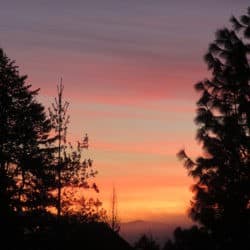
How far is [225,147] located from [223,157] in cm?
45

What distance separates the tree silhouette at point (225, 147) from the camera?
27297mm

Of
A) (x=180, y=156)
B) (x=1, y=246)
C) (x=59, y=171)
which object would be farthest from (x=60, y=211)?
(x=180, y=156)

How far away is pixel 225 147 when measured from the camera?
2800cm

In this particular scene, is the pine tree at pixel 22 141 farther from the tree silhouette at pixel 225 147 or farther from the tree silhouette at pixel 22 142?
the tree silhouette at pixel 225 147

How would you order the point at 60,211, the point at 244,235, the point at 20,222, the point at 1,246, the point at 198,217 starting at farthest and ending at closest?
the point at 60,211 < the point at 20,222 < the point at 1,246 < the point at 198,217 < the point at 244,235

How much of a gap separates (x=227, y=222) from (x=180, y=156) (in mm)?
3959

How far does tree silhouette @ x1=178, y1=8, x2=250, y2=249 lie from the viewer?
89.6 feet

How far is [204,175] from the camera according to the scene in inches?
1133

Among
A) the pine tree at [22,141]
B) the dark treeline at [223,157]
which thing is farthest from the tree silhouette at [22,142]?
the dark treeline at [223,157]

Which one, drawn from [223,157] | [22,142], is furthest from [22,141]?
[223,157]

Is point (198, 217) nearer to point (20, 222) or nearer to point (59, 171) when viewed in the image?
point (20, 222)

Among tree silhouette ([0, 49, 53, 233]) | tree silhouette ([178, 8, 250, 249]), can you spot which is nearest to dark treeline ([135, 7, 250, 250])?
tree silhouette ([178, 8, 250, 249])

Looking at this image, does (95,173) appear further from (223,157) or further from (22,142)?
(223,157)

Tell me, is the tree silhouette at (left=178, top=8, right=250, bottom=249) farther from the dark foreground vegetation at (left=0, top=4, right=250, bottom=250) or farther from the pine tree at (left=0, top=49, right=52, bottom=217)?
the pine tree at (left=0, top=49, right=52, bottom=217)
